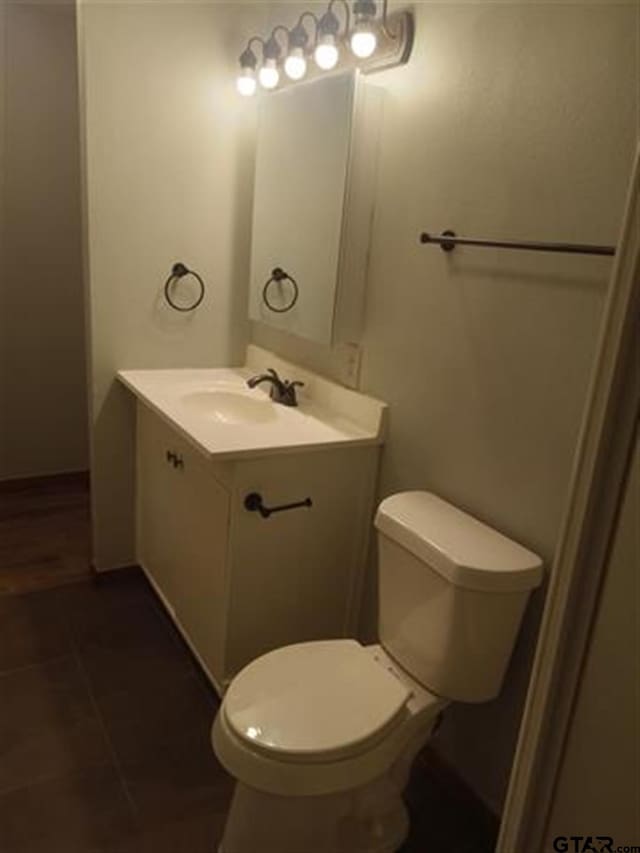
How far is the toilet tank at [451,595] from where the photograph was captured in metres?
1.35

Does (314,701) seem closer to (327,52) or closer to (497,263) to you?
(497,263)

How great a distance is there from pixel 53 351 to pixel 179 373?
1152mm

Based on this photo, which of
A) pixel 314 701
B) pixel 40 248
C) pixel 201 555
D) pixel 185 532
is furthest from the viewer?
pixel 40 248

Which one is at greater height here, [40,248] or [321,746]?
[40,248]

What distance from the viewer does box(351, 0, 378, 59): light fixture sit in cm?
→ 169

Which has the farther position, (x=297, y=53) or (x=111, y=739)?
(x=297, y=53)

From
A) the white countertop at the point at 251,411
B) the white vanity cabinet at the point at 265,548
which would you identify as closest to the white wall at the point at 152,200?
the white countertop at the point at 251,411

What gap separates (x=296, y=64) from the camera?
1981 millimetres

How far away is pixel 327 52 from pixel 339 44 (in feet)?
0.13

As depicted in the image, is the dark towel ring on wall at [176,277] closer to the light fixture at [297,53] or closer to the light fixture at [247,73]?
the light fixture at [247,73]

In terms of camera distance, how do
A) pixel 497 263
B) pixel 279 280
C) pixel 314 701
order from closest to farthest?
1. pixel 314 701
2. pixel 497 263
3. pixel 279 280

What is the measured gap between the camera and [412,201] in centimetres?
171

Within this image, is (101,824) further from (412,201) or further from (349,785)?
(412,201)

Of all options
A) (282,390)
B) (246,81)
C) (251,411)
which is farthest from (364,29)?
(251,411)
